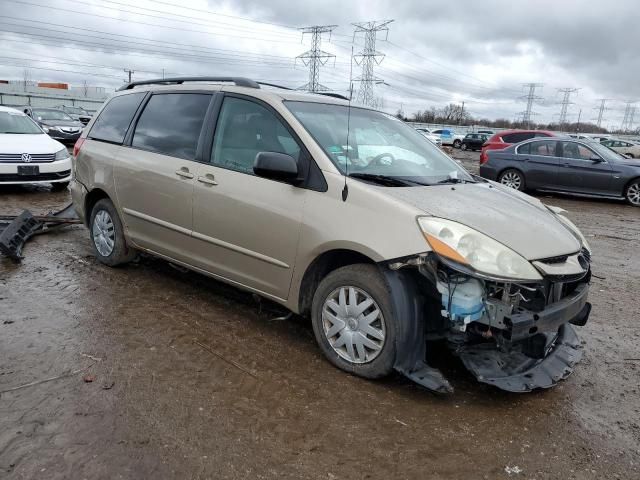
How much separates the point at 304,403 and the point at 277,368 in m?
0.45

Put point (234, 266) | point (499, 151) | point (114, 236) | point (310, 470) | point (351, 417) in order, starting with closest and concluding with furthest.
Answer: point (310, 470), point (351, 417), point (234, 266), point (114, 236), point (499, 151)

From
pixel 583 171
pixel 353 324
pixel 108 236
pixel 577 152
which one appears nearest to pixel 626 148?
pixel 577 152

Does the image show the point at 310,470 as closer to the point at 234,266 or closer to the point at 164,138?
the point at 234,266

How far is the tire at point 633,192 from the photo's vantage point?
12.1 meters

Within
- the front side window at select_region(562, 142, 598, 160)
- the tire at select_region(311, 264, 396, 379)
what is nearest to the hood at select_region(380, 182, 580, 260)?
the tire at select_region(311, 264, 396, 379)

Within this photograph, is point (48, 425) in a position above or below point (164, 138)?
below

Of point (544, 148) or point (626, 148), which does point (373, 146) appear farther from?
→ point (626, 148)

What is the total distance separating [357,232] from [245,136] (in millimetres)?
1339

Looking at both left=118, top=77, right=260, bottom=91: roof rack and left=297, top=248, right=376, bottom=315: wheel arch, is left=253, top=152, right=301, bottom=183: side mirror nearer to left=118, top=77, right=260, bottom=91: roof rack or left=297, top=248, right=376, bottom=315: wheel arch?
left=297, top=248, right=376, bottom=315: wheel arch

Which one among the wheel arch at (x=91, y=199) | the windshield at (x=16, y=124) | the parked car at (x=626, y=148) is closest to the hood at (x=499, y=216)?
the wheel arch at (x=91, y=199)

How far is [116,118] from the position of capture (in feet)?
17.1

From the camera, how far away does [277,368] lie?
3441 mm

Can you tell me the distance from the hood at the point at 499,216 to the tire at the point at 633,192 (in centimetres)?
1002

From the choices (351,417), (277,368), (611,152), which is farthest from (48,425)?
(611,152)
